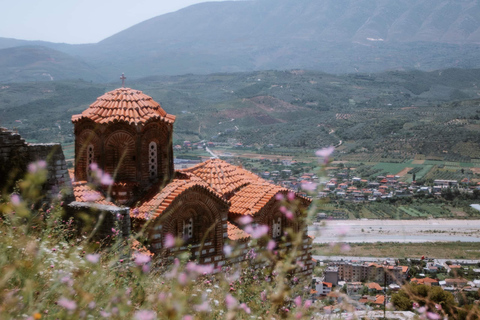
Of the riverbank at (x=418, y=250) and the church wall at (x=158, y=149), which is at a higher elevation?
the church wall at (x=158, y=149)

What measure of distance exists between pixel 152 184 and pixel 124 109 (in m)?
1.54

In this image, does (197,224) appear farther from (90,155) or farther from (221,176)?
(90,155)

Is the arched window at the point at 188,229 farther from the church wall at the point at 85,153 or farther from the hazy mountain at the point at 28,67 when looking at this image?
the hazy mountain at the point at 28,67

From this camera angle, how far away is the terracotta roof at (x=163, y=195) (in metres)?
10.1

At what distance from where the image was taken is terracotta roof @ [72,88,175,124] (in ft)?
35.8

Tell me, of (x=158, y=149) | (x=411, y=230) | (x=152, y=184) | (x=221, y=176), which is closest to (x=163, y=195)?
(x=152, y=184)

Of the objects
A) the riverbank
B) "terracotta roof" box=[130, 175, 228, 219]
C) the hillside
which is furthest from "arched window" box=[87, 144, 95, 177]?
the hillside

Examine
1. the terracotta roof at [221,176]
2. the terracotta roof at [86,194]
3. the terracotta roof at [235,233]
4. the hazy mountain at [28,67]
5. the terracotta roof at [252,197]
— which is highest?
the terracotta roof at [86,194]

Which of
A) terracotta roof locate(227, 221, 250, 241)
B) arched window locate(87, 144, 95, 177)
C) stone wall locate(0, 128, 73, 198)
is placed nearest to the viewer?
stone wall locate(0, 128, 73, 198)

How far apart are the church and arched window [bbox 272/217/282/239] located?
19.3 inches

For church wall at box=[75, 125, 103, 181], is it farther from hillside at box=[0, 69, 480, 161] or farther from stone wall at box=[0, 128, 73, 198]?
hillside at box=[0, 69, 480, 161]

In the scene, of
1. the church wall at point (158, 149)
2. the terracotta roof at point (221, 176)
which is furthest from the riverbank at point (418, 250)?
the church wall at point (158, 149)

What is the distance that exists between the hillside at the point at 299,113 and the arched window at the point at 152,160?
51426 mm

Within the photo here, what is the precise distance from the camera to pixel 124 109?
1112cm
